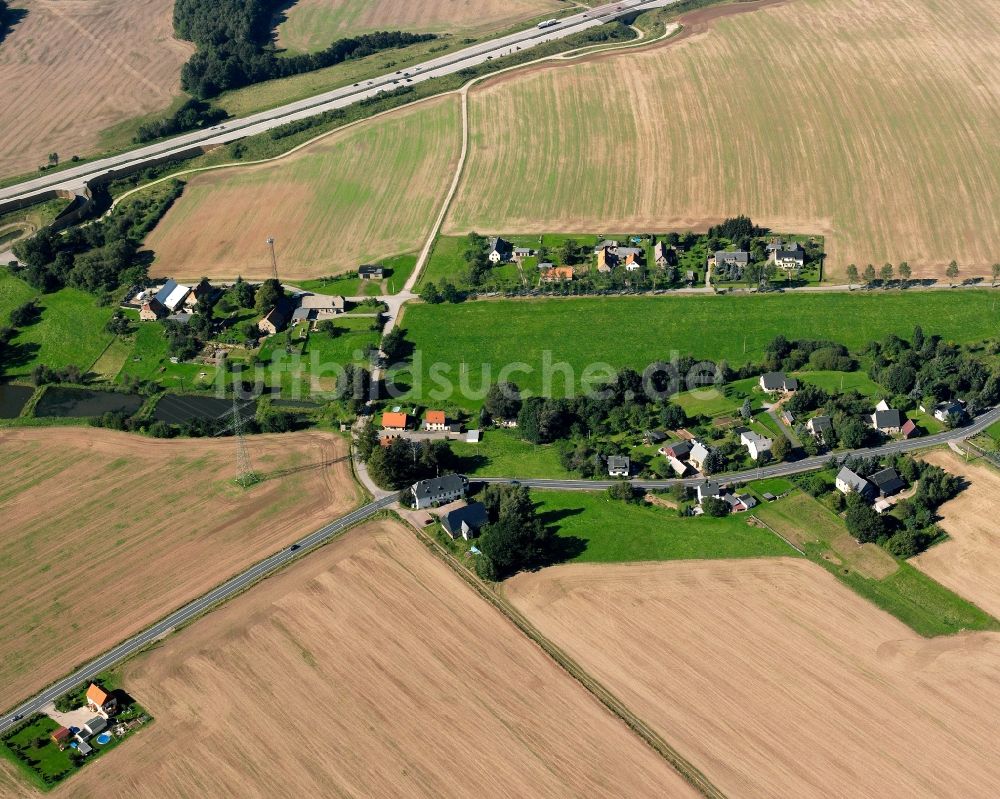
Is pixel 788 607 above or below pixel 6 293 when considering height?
below

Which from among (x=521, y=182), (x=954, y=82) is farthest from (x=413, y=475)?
(x=954, y=82)

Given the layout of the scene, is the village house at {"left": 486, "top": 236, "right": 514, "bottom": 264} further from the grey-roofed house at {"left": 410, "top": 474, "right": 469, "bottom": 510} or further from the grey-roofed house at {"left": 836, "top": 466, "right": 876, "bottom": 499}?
the grey-roofed house at {"left": 836, "top": 466, "right": 876, "bottom": 499}

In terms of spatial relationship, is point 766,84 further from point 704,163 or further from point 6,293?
point 6,293

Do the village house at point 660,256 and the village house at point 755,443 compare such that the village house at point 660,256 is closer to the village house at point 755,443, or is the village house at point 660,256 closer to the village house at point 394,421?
the village house at point 755,443

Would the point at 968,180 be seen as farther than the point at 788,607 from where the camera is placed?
Yes

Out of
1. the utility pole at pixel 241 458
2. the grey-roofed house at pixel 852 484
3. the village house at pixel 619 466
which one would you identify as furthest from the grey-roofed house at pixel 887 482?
the utility pole at pixel 241 458
